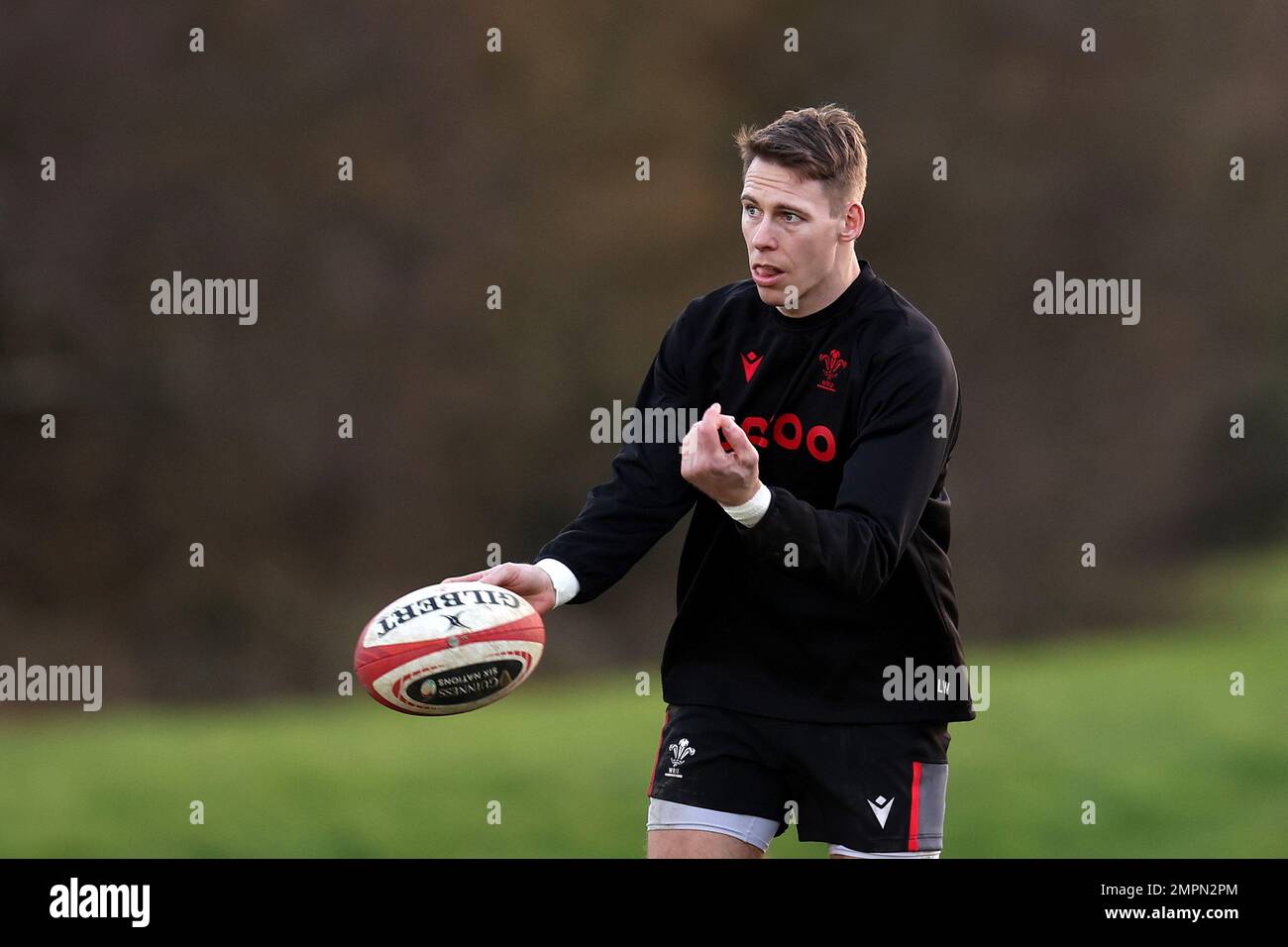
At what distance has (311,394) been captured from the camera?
19328 millimetres

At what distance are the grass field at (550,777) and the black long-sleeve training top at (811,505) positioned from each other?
762 centimetres

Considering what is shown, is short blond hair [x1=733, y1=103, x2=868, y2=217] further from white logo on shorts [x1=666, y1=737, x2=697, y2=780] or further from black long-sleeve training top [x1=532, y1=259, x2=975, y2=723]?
white logo on shorts [x1=666, y1=737, x2=697, y2=780]

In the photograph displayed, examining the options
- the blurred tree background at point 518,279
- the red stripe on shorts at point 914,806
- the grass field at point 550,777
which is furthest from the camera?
the blurred tree background at point 518,279

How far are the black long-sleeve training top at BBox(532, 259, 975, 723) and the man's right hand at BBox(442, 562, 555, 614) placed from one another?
118 millimetres

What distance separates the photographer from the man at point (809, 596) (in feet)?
15.6

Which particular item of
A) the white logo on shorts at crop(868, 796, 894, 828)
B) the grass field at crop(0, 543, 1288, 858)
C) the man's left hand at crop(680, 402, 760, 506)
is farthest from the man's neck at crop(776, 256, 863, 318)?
the grass field at crop(0, 543, 1288, 858)

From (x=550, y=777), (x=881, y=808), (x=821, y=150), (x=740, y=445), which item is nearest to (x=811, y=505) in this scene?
(x=740, y=445)

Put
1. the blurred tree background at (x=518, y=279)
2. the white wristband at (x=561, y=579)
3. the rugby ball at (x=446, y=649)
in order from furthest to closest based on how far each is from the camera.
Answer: the blurred tree background at (x=518, y=279) < the white wristband at (x=561, y=579) < the rugby ball at (x=446, y=649)

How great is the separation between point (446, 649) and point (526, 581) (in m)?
0.32

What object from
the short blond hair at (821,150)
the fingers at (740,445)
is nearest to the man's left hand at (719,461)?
the fingers at (740,445)

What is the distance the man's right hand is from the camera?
192 inches

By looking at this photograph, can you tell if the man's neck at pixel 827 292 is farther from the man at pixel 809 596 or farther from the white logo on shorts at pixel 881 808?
the white logo on shorts at pixel 881 808

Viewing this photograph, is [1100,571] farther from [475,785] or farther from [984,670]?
[475,785]

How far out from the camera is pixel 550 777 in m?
13.7
